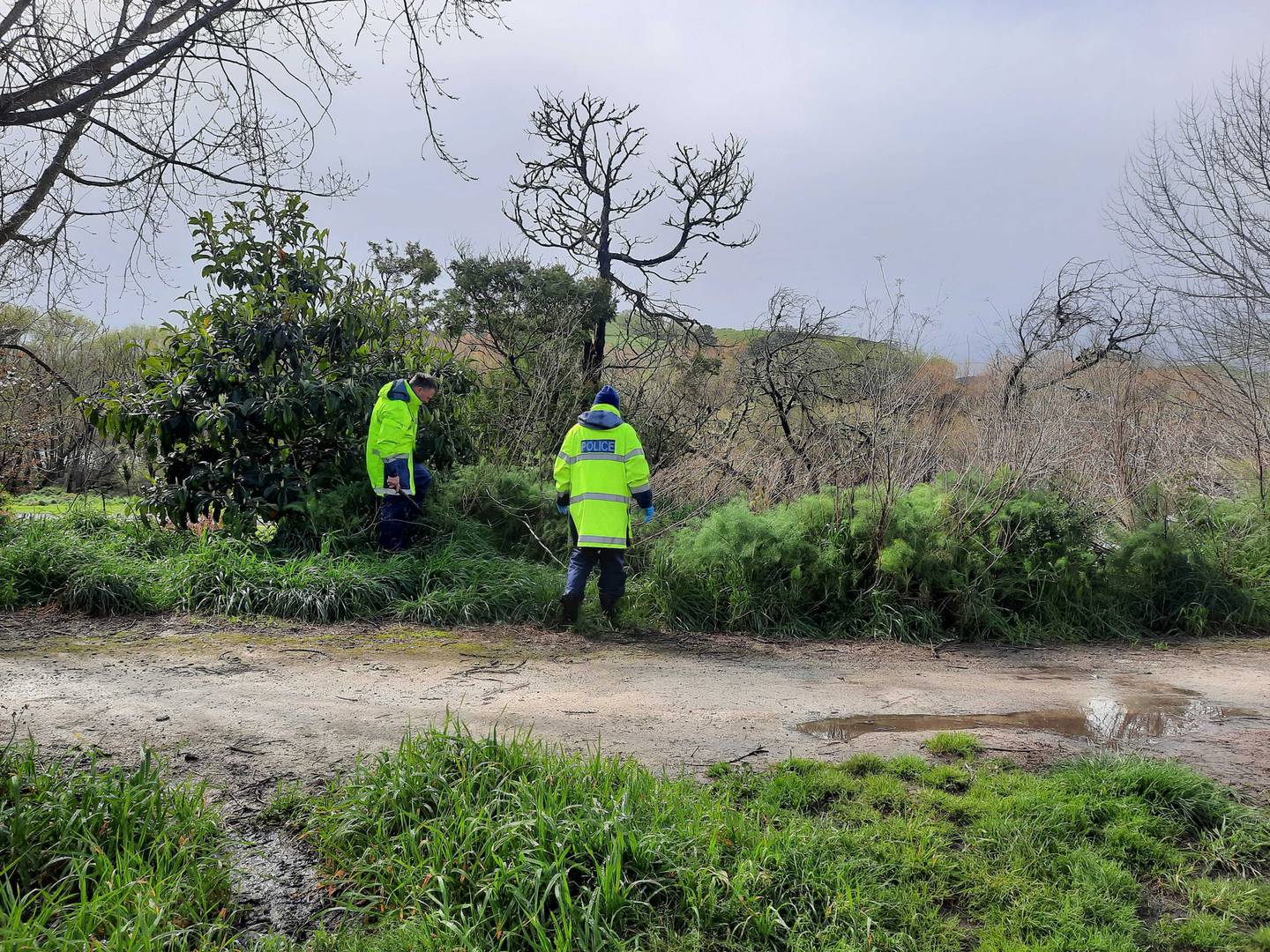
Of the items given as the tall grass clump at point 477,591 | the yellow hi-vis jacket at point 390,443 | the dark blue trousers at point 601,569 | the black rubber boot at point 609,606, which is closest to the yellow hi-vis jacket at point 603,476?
the dark blue trousers at point 601,569

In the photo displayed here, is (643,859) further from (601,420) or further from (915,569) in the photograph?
(915,569)

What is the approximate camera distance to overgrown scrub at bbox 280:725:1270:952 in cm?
324

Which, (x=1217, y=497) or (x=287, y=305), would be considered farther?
(x=1217, y=497)

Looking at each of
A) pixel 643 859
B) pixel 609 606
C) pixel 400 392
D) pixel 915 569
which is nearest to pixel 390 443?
pixel 400 392

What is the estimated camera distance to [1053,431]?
29.0 ft

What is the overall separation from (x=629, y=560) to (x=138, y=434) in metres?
5.96

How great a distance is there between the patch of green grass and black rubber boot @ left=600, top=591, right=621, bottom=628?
3.70m

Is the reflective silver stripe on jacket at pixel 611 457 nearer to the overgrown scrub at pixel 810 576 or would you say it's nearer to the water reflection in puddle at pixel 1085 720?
the overgrown scrub at pixel 810 576

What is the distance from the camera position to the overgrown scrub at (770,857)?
3.24 meters

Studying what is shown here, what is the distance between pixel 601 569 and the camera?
8109mm

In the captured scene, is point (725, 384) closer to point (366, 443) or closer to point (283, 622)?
point (366, 443)

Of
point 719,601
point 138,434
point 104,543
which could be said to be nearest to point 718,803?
point 719,601

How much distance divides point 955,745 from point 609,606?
3.91 metres

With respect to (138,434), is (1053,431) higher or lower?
higher
